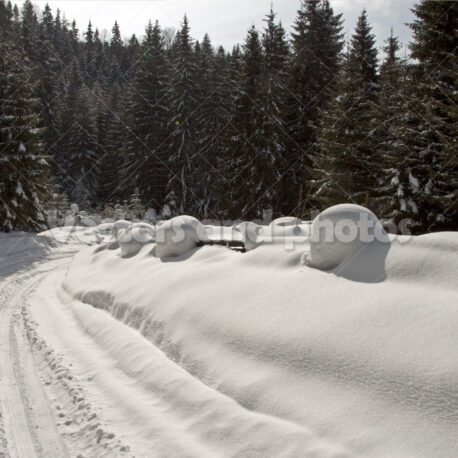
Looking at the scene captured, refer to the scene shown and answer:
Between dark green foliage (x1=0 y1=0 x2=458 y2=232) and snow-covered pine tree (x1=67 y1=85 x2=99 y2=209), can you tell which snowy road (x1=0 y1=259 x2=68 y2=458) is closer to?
dark green foliage (x1=0 y1=0 x2=458 y2=232)

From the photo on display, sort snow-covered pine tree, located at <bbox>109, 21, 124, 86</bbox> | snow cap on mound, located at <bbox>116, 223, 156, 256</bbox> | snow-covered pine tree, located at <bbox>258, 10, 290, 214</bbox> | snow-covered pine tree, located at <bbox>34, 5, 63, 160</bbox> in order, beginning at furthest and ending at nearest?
1. snow-covered pine tree, located at <bbox>109, 21, 124, 86</bbox>
2. snow-covered pine tree, located at <bbox>34, 5, 63, 160</bbox>
3. snow-covered pine tree, located at <bbox>258, 10, 290, 214</bbox>
4. snow cap on mound, located at <bbox>116, 223, 156, 256</bbox>

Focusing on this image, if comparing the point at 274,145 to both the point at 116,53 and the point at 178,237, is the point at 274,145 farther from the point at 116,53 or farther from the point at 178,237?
the point at 116,53

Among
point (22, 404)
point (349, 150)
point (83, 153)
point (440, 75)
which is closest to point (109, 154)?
point (83, 153)

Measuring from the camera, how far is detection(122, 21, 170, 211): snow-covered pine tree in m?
29.5

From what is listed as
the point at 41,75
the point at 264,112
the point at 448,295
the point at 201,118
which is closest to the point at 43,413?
the point at 448,295

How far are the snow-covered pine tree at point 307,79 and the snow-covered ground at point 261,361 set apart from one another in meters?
→ 16.5

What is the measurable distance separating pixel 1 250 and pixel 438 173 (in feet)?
47.0

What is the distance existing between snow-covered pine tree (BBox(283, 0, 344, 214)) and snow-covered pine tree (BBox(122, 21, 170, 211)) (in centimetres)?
1068

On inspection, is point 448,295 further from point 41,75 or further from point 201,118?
point 41,75

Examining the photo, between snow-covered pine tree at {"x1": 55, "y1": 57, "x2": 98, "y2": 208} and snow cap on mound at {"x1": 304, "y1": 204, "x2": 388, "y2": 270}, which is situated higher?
snow-covered pine tree at {"x1": 55, "y1": 57, "x2": 98, "y2": 208}

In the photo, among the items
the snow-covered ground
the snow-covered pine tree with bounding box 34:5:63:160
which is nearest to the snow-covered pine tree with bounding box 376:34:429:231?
the snow-covered ground

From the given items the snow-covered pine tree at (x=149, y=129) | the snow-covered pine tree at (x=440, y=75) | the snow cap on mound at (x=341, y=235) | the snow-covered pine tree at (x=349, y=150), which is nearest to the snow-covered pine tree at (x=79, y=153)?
the snow-covered pine tree at (x=149, y=129)

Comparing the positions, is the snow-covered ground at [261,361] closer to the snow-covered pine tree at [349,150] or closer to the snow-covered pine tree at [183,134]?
the snow-covered pine tree at [349,150]

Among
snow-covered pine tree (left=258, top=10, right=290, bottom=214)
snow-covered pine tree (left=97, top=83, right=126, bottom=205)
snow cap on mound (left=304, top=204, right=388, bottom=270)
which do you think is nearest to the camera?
snow cap on mound (left=304, top=204, right=388, bottom=270)
